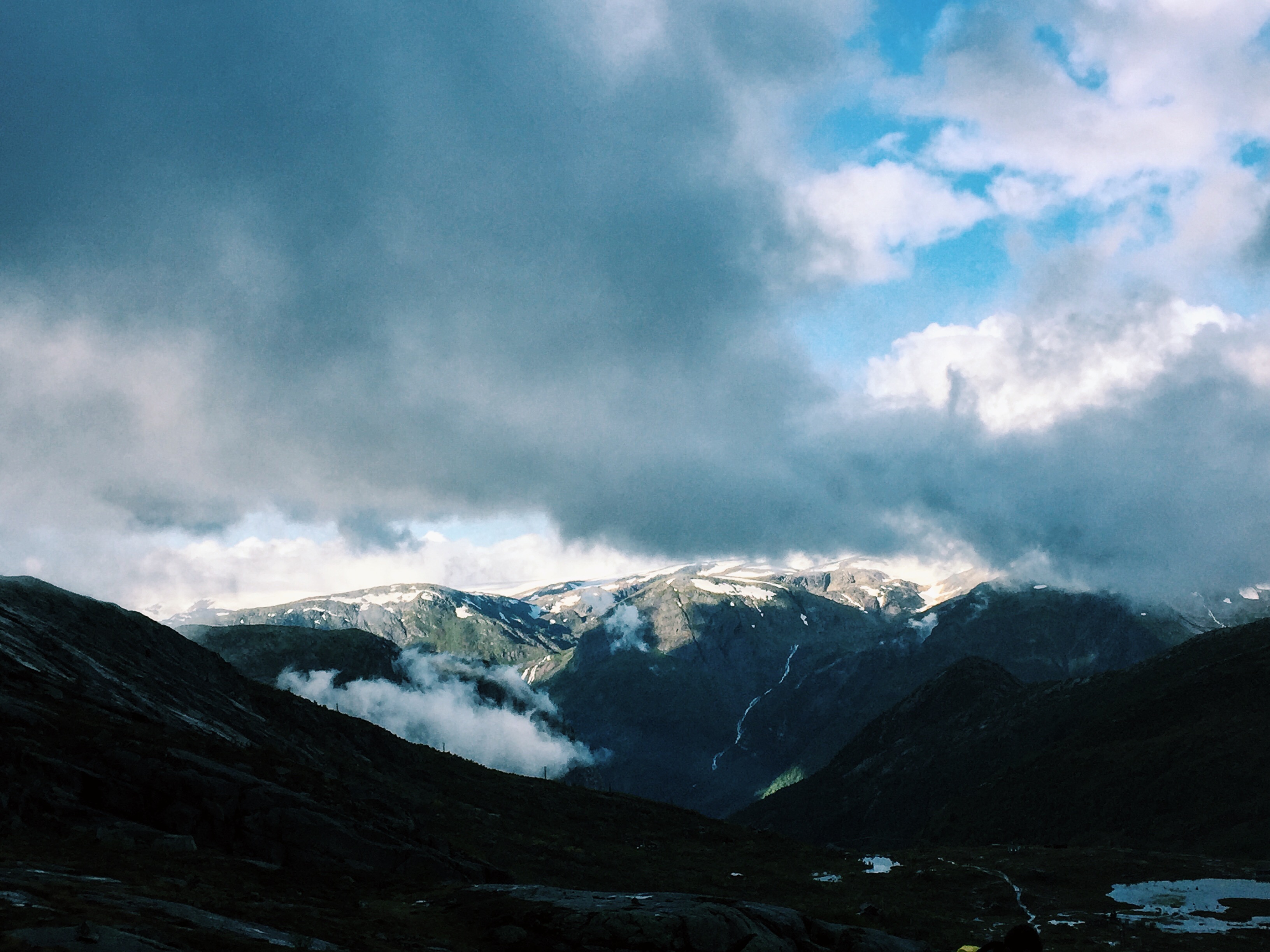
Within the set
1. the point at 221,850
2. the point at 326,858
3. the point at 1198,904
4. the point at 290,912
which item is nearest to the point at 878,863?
the point at 1198,904

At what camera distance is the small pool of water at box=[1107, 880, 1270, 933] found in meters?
104

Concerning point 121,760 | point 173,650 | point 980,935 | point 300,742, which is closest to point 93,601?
point 173,650

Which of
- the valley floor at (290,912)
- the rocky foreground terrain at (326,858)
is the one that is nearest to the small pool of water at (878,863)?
the rocky foreground terrain at (326,858)

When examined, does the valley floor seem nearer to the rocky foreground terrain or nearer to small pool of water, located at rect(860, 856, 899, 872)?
the rocky foreground terrain

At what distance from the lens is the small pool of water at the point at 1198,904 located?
104 m

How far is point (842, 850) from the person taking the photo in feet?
598

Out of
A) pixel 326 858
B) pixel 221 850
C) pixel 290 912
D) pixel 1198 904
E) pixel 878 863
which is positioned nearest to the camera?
pixel 290 912

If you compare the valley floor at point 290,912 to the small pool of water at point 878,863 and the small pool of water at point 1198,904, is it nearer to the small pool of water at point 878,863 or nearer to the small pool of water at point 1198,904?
the small pool of water at point 1198,904

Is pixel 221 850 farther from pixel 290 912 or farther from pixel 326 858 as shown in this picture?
pixel 290 912

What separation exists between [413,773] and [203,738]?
74.1 metres

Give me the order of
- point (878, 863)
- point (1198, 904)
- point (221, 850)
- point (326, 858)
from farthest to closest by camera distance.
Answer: point (878, 863) < point (1198, 904) < point (326, 858) < point (221, 850)

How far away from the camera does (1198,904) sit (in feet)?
395

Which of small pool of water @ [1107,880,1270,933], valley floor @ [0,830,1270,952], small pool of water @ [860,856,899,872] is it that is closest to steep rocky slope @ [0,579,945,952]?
valley floor @ [0,830,1270,952]

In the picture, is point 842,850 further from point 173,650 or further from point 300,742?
point 173,650
